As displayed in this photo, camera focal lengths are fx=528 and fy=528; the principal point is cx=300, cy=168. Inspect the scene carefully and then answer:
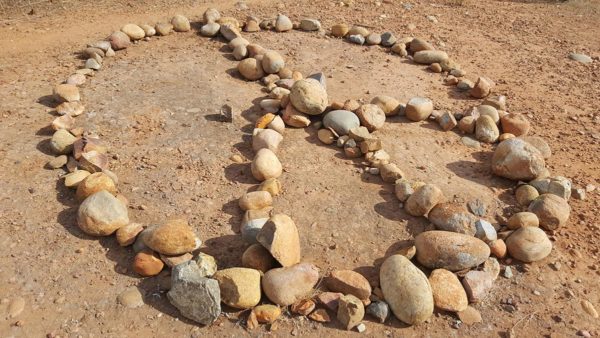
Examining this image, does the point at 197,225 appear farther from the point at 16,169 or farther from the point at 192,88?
the point at 192,88

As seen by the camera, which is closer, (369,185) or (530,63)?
(369,185)

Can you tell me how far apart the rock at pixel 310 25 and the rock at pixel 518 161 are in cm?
326

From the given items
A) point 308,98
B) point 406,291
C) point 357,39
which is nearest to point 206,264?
point 406,291

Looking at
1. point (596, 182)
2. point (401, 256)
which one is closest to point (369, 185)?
point (401, 256)

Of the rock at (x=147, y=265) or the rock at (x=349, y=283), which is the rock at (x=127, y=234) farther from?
the rock at (x=349, y=283)

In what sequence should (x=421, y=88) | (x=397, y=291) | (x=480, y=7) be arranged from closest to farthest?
(x=397, y=291) < (x=421, y=88) < (x=480, y=7)

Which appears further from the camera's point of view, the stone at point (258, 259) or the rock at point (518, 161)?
the rock at point (518, 161)

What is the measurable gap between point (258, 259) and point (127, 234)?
88 centimetres

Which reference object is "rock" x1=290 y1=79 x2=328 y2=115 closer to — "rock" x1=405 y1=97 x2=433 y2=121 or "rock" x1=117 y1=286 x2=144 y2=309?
"rock" x1=405 y1=97 x2=433 y2=121

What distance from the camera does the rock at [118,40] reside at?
Answer: 19.4 feet

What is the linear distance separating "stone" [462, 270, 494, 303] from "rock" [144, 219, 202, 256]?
1707mm

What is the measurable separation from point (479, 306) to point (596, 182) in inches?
75.4

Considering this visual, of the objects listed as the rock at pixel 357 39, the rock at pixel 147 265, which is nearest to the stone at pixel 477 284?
the rock at pixel 147 265

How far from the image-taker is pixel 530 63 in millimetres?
6422
